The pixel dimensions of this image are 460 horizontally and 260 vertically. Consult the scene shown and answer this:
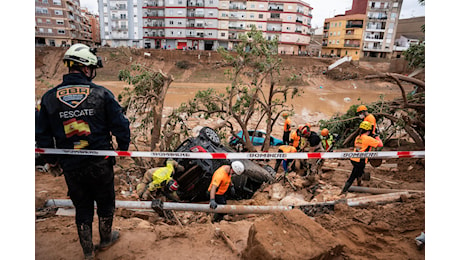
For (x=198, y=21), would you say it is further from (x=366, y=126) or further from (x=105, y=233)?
(x=105, y=233)

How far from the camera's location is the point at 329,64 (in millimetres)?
Answer: 41844

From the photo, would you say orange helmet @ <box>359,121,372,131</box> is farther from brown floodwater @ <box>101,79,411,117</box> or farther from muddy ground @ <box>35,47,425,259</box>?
brown floodwater @ <box>101,79,411,117</box>

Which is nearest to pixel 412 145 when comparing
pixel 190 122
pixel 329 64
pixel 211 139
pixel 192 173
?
pixel 211 139

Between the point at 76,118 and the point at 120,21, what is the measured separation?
53.1 meters

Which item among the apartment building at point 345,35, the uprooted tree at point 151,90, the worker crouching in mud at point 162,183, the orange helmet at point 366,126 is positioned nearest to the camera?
the worker crouching in mud at point 162,183

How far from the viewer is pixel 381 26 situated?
47438 millimetres

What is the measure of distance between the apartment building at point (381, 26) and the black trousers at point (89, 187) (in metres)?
55.6

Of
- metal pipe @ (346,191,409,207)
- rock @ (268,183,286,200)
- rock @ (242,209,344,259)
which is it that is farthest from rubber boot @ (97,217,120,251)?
rock @ (268,183,286,200)

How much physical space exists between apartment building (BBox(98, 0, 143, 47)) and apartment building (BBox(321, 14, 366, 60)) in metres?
38.5

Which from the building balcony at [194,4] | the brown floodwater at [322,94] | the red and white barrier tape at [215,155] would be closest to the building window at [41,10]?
→ the brown floodwater at [322,94]

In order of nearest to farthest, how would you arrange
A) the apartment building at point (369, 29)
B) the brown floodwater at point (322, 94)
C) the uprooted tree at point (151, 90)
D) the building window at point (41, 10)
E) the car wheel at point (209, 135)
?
the car wheel at point (209, 135) < the uprooted tree at point (151, 90) < the brown floodwater at point (322, 94) < the building window at point (41, 10) < the apartment building at point (369, 29)

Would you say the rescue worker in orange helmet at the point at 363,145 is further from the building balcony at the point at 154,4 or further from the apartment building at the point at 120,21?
the building balcony at the point at 154,4

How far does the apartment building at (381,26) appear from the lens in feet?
152

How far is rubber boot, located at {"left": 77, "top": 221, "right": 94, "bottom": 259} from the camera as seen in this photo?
8.92 ft
